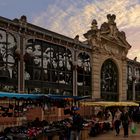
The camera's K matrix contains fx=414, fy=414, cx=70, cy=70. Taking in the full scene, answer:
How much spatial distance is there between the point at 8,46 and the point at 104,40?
633 inches

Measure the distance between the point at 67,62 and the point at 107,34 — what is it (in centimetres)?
863

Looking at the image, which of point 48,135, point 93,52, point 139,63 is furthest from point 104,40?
point 48,135

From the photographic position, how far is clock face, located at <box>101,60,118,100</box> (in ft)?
145

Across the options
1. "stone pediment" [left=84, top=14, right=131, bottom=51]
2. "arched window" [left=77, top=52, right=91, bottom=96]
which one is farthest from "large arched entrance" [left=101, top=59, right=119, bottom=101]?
"arched window" [left=77, top=52, right=91, bottom=96]

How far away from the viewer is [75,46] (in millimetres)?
38812

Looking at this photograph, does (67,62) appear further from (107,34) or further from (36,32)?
(107,34)

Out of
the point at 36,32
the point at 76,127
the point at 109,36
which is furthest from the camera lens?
the point at 109,36

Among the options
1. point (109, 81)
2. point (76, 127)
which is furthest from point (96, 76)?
point (76, 127)

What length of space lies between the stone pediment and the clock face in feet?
8.73

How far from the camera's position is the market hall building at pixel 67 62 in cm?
3039

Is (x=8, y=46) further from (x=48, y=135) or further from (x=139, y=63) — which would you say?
(x=139, y=63)

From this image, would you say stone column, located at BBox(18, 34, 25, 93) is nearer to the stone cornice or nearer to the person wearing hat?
the stone cornice

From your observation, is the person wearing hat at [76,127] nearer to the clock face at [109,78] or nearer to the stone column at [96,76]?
the stone column at [96,76]

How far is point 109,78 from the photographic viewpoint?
4578 centimetres
